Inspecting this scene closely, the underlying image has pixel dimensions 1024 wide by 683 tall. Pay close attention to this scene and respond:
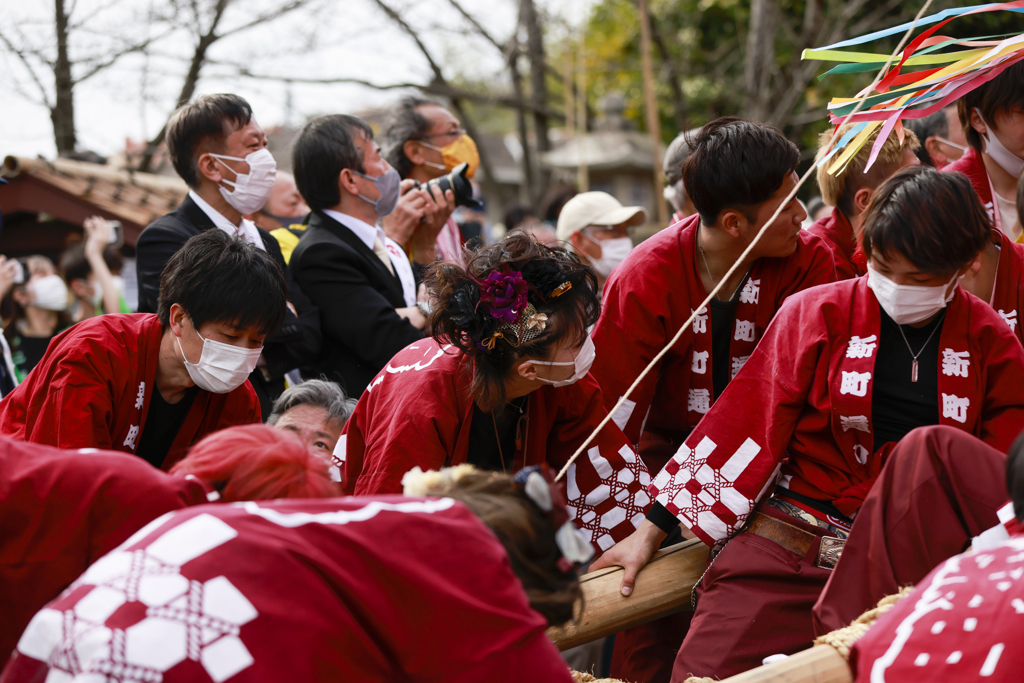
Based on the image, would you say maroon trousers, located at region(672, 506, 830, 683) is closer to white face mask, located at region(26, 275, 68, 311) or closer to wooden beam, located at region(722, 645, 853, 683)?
wooden beam, located at region(722, 645, 853, 683)

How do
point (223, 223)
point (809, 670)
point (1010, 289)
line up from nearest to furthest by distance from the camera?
1. point (809, 670)
2. point (1010, 289)
3. point (223, 223)

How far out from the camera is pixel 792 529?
240 cm

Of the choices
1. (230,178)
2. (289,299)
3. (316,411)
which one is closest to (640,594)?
(316,411)

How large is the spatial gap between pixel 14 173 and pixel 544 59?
6919mm

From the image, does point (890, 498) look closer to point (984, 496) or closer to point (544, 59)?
point (984, 496)

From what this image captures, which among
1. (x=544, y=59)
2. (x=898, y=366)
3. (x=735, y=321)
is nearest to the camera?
(x=898, y=366)

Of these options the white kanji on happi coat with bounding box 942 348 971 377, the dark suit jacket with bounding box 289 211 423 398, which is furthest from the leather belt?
the dark suit jacket with bounding box 289 211 423 398

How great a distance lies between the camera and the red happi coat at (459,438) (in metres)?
2.33

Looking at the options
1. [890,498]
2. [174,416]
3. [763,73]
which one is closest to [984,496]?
[890,498]

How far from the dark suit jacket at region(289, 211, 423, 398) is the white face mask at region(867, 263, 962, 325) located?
164 cm

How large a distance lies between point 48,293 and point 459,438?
3969mm

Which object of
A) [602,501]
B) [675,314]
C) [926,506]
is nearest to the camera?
[926,506]

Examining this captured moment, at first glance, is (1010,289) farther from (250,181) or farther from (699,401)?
(250,181)

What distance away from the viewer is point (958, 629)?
4.46 ft
